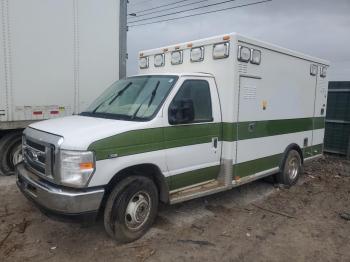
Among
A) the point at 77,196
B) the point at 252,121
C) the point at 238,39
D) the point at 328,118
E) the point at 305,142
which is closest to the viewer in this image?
the point at 77,196

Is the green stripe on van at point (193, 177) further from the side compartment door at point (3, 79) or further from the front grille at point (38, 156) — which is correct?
the side compartment door at point (3, 79)

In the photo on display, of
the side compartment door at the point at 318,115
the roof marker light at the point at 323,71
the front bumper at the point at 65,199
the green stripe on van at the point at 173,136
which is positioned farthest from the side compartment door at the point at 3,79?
the roof marker light at the point at 323,71

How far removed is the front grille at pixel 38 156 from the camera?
3.94 metres

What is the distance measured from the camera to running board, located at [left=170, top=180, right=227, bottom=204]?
487cm

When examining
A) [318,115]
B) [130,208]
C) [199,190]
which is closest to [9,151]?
[130,208]

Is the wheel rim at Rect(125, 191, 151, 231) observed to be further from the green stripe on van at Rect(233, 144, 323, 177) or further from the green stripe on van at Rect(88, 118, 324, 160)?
the green stripe on van at Rect(233, 144, 323, 177)

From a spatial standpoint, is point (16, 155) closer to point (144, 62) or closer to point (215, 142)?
point (144, 62)

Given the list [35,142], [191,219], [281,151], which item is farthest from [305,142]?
[35,142]

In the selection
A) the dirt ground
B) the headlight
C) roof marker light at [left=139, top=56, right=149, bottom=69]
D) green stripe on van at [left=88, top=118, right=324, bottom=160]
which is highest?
roof marker light at [left=139, top=56, right=149, bottom=69]

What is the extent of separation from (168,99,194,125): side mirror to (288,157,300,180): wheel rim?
3.41 m

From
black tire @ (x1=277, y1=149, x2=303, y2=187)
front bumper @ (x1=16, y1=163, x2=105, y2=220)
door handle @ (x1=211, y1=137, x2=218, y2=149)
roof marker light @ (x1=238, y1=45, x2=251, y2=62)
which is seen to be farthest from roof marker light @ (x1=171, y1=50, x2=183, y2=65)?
black tire @ (x1=277, y1=149, x2=303, y2=187)

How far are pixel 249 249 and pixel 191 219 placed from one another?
A: 114 centimetres

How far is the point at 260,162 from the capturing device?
6285mm

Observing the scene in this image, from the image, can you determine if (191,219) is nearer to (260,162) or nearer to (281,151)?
(260,162)
